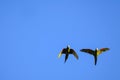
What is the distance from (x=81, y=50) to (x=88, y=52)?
1.05m

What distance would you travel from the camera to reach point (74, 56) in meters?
63.7

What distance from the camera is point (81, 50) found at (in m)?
63.1

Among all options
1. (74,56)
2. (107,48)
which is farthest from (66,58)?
(107,48)

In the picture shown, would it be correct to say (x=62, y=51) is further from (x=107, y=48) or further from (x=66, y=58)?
(x=107, y=48)

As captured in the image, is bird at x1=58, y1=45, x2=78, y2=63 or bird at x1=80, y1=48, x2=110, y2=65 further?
bird at x1=58, y1=45, x2=78, y2=63

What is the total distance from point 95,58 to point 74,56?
3.16m

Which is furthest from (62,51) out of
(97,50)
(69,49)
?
(97,50)

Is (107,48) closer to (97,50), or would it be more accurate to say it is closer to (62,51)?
(97,50)

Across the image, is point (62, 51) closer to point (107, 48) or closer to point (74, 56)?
point (74, 56)

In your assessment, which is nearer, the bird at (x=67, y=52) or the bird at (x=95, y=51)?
the bird at (x=95, y=51)

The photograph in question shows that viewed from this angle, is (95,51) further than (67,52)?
No

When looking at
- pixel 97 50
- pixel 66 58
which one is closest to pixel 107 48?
pixel 97 50

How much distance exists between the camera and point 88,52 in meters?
62.8

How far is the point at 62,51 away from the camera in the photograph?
206 feet
